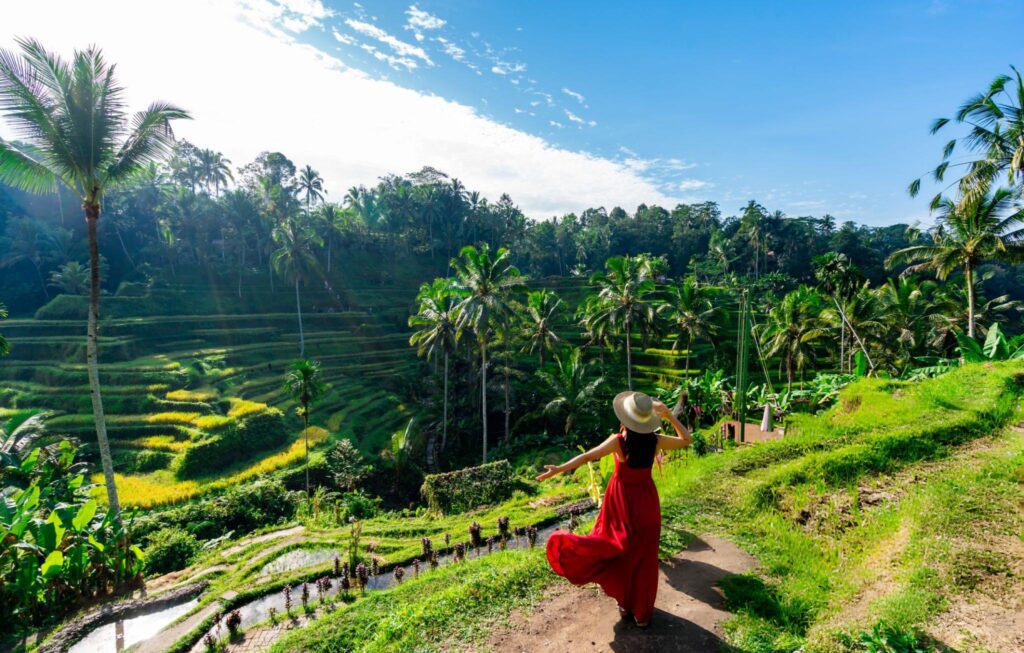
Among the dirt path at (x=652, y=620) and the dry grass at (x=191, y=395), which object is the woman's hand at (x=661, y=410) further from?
the dry grass at (x=191, y=395)

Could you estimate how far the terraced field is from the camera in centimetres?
2077

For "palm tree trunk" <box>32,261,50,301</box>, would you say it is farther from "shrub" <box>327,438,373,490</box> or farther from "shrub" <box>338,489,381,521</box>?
"shrub" <box>338,489,381,521</box>

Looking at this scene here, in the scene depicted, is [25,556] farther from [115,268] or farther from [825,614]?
[115,268]

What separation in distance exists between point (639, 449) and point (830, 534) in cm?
362

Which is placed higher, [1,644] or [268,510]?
[1,644]

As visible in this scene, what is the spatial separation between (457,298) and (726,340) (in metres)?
22.5

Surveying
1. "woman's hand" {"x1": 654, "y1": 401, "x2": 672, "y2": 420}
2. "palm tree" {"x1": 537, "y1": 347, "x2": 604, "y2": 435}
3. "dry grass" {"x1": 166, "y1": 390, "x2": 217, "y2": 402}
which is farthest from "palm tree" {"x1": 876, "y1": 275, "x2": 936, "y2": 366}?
"dry grass" {"x1": 166, "y1": 390, "x2": 217, "y2": 402}

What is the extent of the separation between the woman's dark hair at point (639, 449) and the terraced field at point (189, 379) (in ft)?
53.5

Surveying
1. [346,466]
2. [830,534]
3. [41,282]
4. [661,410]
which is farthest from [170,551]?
[41,282]

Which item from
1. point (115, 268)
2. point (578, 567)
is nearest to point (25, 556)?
point (578, 567)

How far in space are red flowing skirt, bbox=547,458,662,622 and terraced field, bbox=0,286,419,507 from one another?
15863 millimetres

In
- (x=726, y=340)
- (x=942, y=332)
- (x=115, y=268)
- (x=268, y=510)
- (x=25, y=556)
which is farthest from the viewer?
(x=115, y=268)

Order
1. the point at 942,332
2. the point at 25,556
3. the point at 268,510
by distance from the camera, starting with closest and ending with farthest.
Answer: the point at 25,556, the point at 268,510, the point at 942,332

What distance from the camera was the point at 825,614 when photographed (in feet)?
14.0
